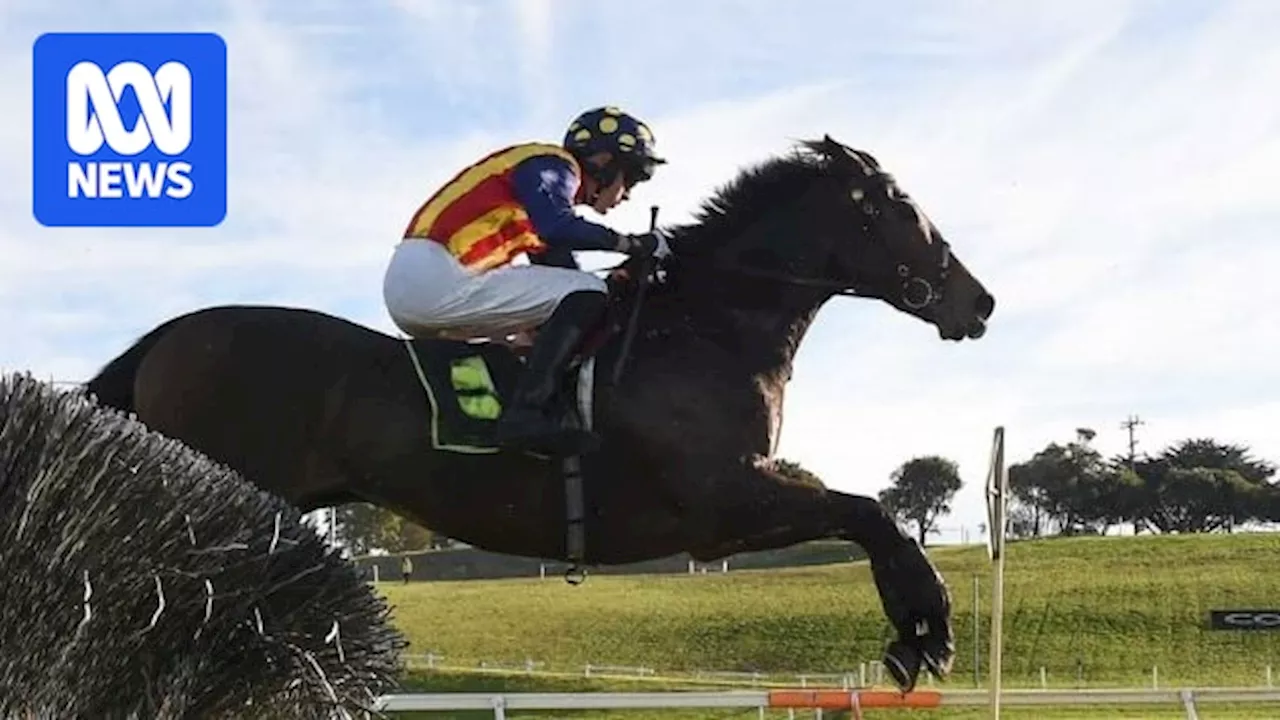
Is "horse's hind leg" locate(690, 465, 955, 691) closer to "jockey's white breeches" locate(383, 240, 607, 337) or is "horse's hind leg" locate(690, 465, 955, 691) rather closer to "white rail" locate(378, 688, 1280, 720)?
"jockey's white breeches" locate(383, 240, 607, 337)

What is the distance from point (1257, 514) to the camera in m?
77.2

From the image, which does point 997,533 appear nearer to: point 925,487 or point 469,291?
point 469,291

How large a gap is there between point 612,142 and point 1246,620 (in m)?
43.1

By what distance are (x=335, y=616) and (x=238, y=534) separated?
248 mm

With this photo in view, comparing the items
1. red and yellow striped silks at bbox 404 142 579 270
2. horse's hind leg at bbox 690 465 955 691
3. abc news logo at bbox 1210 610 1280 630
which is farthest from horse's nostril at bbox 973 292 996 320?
abc news logo at bbox 1210 610 1280 630

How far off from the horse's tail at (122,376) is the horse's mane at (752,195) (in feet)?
7.29

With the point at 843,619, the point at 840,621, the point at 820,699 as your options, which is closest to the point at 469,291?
the point at 820,699

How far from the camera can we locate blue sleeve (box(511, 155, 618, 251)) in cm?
657

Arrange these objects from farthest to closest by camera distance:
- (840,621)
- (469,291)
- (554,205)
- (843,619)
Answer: (843,619) < (840,621) < (469,291) < (554,205)

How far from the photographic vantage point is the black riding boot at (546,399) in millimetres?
6270

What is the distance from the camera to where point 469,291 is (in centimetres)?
674

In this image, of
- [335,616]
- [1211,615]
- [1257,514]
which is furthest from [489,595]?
[335,616]

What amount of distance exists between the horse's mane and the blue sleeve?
0.64m

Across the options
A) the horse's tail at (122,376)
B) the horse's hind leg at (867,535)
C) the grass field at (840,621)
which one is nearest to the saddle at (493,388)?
the horse's hind leg at (867,535)
